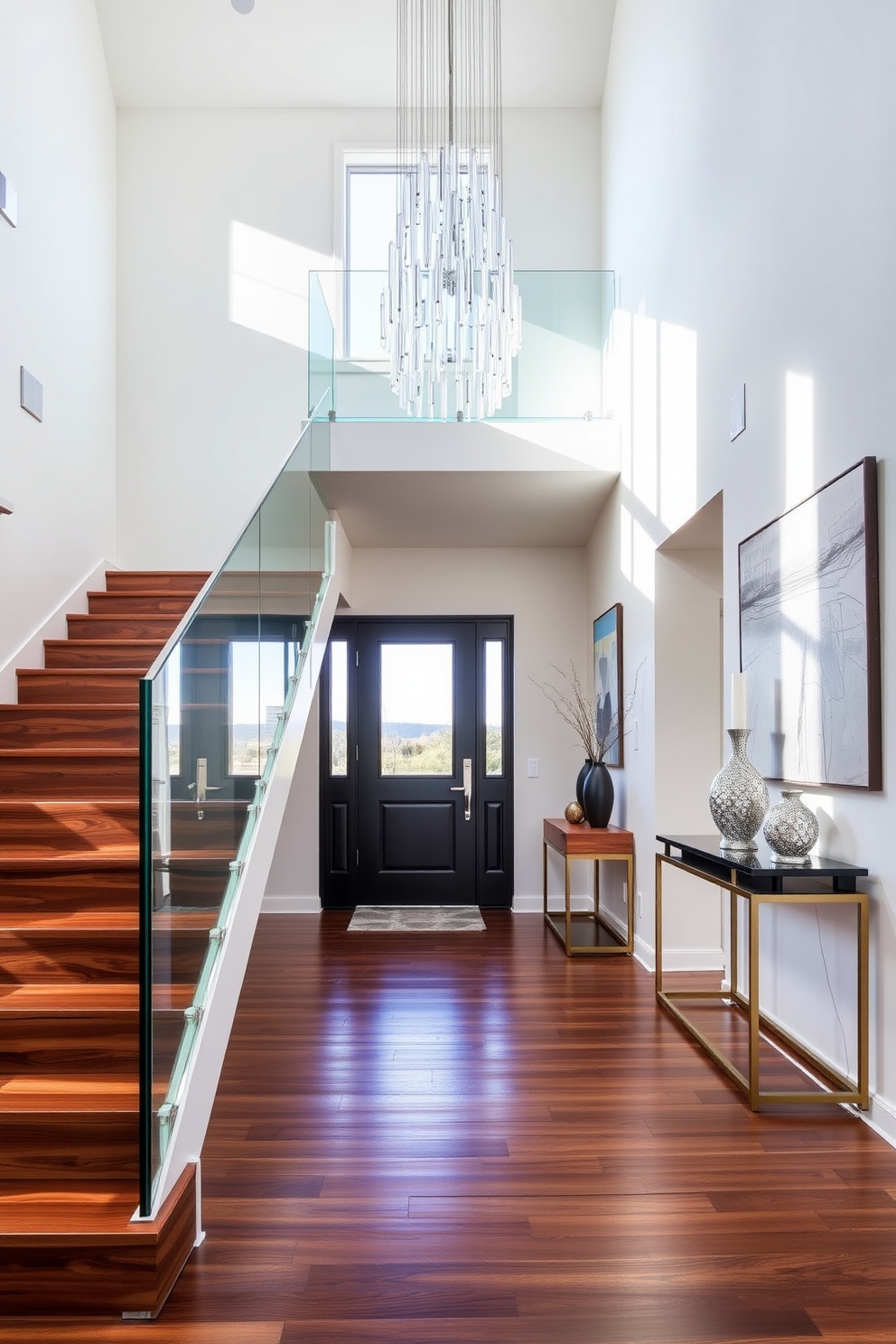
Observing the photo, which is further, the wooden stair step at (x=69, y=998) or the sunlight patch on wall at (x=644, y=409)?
the sunlight patch on wall at (x=644, y=409)

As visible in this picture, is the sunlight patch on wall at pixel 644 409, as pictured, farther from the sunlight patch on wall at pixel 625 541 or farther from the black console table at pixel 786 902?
the black console table at pixel 786 902

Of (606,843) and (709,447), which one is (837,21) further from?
(606,843)

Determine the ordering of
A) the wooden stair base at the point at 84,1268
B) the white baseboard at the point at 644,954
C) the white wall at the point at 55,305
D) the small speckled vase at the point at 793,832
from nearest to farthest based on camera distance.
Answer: the wooden stair base at the point at 84,1268 < the small speckled vase at the point at 793,832 < the white wall at the point at 55,305 < the white baseboard at the point at 644,954

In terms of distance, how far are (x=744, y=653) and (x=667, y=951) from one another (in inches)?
74.1

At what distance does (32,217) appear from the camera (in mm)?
5402

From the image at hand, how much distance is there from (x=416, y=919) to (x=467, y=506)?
288 centimetres

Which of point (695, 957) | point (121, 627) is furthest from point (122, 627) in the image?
point (695, 957)

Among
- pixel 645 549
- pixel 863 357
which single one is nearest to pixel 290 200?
pixel 645 549

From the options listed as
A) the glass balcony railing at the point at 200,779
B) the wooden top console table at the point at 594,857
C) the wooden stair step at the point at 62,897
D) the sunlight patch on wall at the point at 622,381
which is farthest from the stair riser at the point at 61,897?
the sunlight patch on wall at the point at 622,381

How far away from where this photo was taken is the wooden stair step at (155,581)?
598 cm

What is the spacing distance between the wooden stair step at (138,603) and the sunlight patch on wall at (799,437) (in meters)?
3.36

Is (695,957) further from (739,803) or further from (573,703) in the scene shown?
(573,703)

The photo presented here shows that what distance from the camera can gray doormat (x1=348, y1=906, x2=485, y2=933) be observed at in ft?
21.5

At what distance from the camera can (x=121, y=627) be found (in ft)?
17.6
